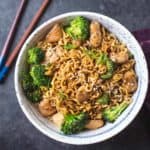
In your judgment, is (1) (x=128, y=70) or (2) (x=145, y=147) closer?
(1) (x=128, y=70)

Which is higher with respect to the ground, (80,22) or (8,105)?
(80,22)

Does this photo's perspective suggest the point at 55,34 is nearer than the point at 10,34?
Yes

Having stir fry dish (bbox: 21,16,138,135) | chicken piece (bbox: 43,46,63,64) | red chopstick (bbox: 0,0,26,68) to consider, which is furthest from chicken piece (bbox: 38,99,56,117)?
red chopstick (bbox: 0,0,26,68)

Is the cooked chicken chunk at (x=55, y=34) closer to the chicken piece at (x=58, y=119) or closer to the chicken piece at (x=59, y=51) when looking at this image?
the chicken piece at (x=59, y=51)

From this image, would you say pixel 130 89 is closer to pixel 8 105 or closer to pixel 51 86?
pixel 51 86

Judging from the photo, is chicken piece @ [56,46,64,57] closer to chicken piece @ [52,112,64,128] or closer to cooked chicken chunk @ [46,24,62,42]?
cooked chicken chunk @ [46,24,62,42]

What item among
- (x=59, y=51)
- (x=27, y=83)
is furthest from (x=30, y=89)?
(x=59, y=51)

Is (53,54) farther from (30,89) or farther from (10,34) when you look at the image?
(10,34)

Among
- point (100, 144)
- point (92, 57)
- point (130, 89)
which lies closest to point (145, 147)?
point (100, 144)
